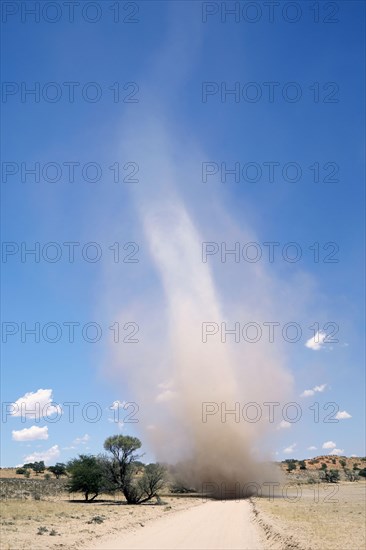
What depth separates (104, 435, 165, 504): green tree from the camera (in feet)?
236

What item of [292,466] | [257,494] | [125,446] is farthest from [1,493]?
[292,466]

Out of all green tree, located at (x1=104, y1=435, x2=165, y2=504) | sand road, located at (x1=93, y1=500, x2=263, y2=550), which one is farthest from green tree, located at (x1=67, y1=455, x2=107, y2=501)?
sand road, located at (x1=93, y1=500, x2=263, y2=550)

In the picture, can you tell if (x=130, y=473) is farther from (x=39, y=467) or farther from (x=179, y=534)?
(x=39, y=467)

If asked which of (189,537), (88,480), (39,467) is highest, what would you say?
(189,537)

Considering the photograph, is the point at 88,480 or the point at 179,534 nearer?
the point at 179,534

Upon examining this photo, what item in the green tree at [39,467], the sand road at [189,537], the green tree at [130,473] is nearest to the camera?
the sand road at [189,537]

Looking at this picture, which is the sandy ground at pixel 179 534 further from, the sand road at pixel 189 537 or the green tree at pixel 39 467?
the green tree at pixel 39 467

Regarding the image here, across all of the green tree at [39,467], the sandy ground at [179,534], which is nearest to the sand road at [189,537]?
the sandy ground at [179,534]

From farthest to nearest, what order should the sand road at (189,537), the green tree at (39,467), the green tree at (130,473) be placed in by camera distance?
the green tree at (39,467)
the green tree at (130,473)
the sand road at (189,537)

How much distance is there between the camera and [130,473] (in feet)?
241

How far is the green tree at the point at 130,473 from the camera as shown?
71812 mm

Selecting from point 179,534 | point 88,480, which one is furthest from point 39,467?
point 179,534

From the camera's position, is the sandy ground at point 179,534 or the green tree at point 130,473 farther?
the green tree at point 130,473

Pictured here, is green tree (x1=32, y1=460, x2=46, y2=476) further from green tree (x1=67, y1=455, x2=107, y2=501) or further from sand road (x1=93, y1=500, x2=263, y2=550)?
sand road (x1=93, y1=500, x2=263, y2=550)
